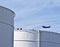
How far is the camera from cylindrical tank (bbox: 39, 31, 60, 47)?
1997 cm

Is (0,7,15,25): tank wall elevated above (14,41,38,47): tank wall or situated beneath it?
elevated above

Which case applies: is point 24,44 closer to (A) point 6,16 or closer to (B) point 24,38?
(B) point 24,38

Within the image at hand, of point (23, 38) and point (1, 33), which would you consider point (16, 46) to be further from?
point (1, 33)

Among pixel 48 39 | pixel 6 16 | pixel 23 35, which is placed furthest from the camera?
pixel 48 39

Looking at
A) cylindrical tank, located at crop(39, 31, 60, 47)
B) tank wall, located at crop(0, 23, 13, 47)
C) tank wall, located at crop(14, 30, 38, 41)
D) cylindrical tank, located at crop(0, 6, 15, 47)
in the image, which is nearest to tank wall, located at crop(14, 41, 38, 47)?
tank wall, located at crop(14, 30, 38, 41)

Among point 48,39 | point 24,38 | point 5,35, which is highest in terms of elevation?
point 5,35

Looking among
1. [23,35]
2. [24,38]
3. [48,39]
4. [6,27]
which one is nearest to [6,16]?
[6,27]

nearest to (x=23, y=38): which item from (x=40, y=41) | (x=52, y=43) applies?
(x=40, y=41)

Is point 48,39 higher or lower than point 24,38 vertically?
lower

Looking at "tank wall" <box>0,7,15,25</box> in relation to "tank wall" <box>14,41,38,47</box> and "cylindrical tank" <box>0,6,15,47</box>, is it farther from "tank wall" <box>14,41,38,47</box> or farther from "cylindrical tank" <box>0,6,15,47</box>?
"tank wall" <box>14,41,38,47</box>

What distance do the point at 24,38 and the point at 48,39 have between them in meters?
3.40

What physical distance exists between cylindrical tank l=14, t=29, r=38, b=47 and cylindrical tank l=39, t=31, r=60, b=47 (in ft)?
3.05

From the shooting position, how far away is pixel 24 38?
1878 centimetres

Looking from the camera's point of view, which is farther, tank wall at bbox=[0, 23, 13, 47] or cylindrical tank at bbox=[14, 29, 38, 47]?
cylindrical tank at bbox=[14, 29, 38, 47]
